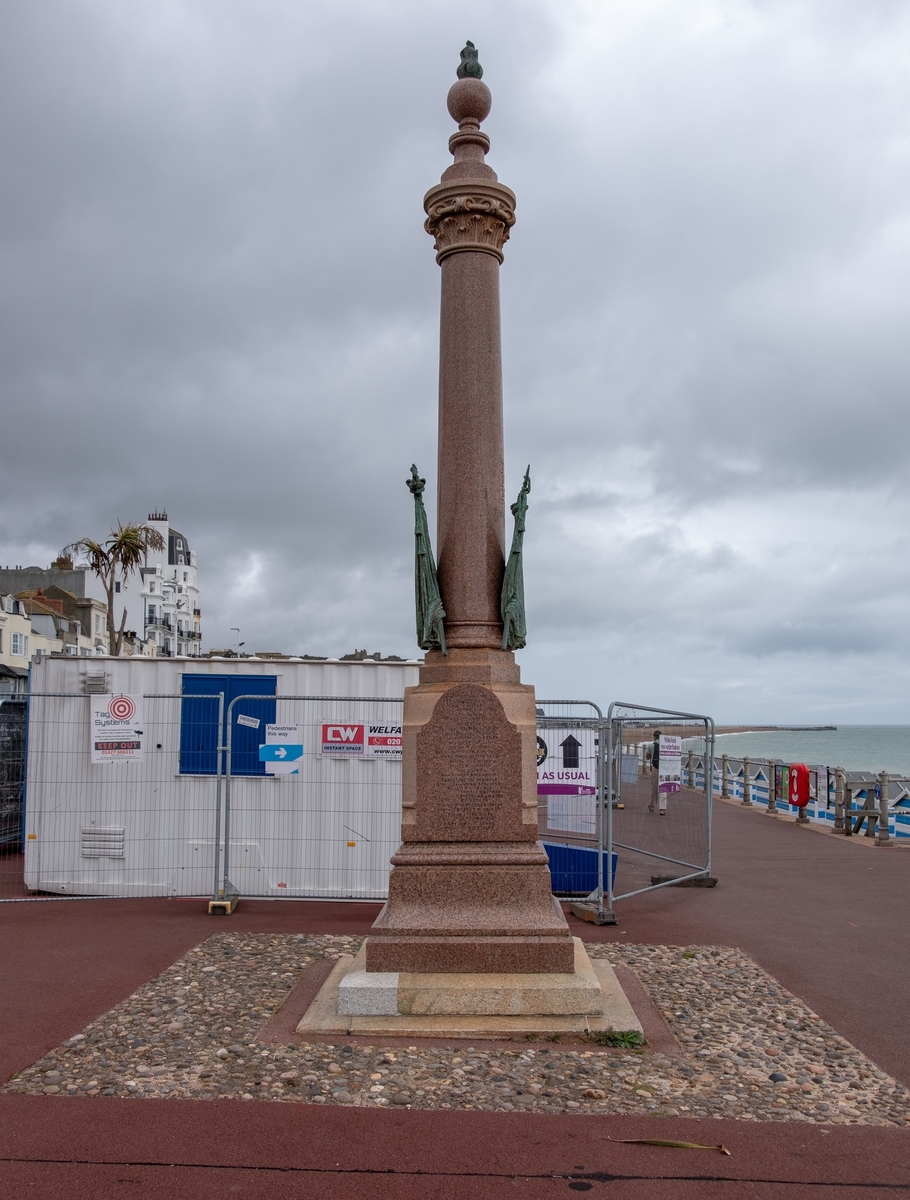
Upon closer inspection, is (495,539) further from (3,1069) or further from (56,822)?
(56,822)

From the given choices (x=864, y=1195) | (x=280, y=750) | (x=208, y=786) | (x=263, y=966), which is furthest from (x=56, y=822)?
(x=864, y=1195)

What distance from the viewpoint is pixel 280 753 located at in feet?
34.9

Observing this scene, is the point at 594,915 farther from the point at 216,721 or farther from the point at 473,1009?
the point at 216,721

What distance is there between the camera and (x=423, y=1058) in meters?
5.69

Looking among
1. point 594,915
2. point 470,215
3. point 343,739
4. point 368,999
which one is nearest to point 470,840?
point 368,999

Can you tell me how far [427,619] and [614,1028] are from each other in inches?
124

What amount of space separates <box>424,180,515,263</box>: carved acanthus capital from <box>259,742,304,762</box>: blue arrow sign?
18.2 ft

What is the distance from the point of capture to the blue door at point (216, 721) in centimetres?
1119

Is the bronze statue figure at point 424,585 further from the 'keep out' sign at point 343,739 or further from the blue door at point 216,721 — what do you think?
the blue door at point 216,721

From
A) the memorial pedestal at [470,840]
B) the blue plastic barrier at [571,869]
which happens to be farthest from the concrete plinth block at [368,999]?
the blue plastic barrier at [571,869]

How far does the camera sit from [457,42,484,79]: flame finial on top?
8.25 metres

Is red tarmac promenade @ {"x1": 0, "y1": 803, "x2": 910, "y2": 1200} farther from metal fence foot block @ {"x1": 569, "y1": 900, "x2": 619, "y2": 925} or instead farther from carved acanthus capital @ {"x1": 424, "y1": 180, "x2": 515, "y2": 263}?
carved acanthus capital @ {"x1": 424, "y1": 180, "x2": 515, "y2": 263}

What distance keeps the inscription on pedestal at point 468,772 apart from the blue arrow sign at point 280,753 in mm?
3933

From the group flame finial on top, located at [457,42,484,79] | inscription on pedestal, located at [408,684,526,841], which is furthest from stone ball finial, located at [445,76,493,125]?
inscription on pedestal, located at [408,684,526,841]
